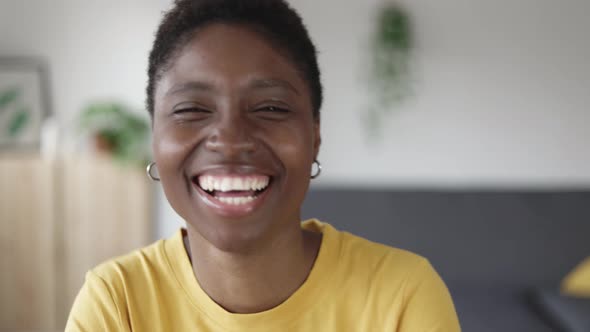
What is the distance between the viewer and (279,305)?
1015 millimetres

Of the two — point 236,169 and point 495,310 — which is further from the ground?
point 236,169

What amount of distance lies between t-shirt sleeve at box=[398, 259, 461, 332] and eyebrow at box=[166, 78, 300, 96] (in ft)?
1.19

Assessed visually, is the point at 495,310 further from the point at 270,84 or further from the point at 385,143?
the point at 270,84

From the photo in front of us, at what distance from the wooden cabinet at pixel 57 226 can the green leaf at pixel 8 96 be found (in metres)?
0.43

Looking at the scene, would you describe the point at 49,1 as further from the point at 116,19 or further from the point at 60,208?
the point at 60,208

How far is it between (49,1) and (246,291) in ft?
11.5

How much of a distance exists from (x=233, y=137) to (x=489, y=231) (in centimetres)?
241

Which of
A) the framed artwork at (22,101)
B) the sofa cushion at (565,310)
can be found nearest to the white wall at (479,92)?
the sofa cushion at (565,310)

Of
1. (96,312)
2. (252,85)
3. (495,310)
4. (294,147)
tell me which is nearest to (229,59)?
(252,85)

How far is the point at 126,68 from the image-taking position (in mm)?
3979

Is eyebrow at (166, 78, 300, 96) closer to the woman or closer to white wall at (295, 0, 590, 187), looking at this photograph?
the woman

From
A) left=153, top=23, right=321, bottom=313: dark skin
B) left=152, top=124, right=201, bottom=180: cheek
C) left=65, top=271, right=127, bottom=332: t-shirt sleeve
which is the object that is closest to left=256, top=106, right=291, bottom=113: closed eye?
left=153, top=23, right=321, bottom=313: dark skin

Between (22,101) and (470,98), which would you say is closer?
(470,98)

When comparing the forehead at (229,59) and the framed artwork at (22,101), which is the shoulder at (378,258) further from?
the framed artwork at (22,101)
